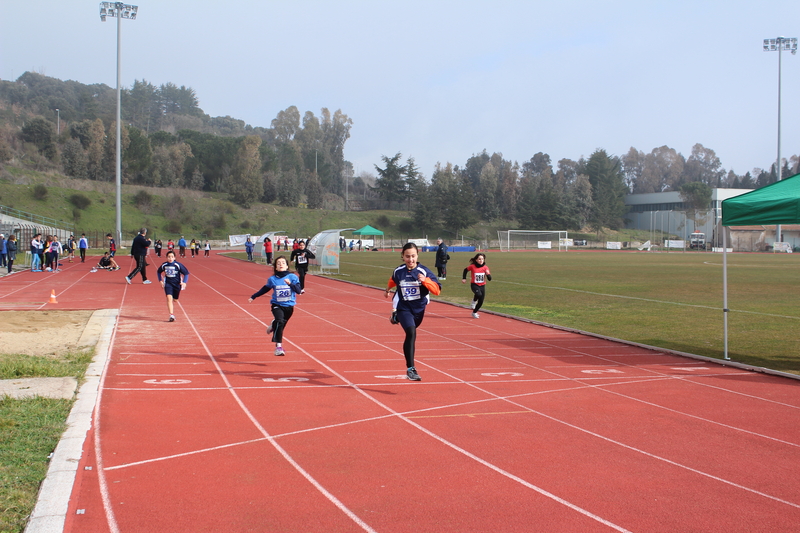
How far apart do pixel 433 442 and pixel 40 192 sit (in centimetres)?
7724

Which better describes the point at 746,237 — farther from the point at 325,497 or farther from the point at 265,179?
the point at 325,497

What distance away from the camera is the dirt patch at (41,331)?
10.5m

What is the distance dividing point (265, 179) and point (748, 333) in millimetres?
91281

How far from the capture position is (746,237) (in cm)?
8444

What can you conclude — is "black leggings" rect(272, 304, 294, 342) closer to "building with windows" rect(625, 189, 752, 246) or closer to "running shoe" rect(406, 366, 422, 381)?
"running shoe" rect(406, 366, 422, 381)

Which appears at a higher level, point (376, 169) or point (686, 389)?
point (376, 169)

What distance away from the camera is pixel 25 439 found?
5609 mm

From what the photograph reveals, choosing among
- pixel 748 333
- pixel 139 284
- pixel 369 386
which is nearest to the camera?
pixel 369 386

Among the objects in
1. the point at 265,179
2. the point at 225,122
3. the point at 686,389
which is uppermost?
Result: the point at 225,122

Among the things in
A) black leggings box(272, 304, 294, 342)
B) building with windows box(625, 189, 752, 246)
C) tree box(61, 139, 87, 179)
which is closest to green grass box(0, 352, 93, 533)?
black leggings box(272, 304, 294, 342)

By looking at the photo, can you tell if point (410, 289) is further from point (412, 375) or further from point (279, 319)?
point (279, 319)

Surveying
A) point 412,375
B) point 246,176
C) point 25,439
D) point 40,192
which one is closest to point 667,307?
point 412,375

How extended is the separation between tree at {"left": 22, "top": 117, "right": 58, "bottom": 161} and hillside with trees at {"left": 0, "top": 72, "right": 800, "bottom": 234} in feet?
0.43

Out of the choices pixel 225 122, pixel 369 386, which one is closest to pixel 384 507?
pixel 369 386
